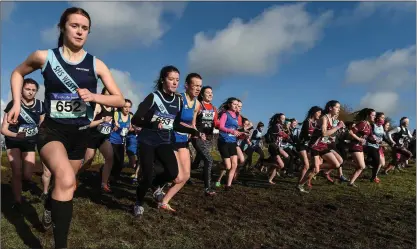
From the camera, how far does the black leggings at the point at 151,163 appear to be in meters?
5.46

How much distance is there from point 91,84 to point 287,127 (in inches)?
358

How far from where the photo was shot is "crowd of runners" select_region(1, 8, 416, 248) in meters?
3.44

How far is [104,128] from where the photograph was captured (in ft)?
25.6

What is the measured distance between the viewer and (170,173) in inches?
218

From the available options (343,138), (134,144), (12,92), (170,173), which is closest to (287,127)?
(343,138)

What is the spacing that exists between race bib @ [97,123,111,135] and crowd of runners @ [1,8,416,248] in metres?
0.02

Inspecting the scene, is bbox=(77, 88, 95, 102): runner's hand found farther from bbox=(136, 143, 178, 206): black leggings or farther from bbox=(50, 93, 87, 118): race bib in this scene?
bbox=(136, 143, 178, 206): black leggings

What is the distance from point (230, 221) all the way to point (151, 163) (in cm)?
148

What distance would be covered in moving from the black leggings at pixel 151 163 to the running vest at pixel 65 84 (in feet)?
6.42

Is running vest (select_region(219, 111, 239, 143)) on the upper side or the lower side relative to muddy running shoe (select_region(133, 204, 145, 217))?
upper

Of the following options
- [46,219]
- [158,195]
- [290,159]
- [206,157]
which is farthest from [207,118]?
[290,159]

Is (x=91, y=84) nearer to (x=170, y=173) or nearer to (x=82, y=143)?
(x=82, y=143)

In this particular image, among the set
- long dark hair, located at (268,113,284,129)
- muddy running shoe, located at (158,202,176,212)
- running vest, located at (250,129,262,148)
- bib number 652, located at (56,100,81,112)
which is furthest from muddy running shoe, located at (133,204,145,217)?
running vest, located at (250,129,262,148)

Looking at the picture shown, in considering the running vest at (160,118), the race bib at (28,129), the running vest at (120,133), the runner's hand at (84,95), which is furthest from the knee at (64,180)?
the running vest at (120,133)
